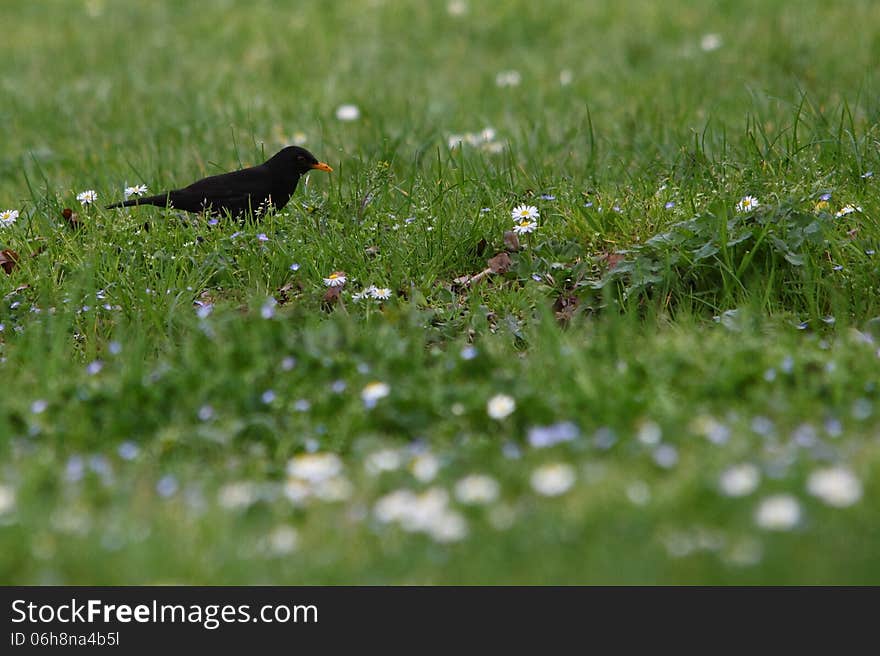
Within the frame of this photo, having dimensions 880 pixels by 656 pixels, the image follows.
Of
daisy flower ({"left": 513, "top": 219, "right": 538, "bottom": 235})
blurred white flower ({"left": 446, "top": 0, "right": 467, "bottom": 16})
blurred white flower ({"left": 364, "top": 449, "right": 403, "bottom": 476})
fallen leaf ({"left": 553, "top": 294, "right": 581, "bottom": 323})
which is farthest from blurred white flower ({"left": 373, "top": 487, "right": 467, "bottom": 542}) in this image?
blurred white flower ({"left": 446, "top": 0, "right": 467, "bottom": 16})

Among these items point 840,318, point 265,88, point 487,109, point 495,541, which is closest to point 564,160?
point 487,109

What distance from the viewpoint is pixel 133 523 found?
2557 mm

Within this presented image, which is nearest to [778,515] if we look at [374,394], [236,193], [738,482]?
[738,482]

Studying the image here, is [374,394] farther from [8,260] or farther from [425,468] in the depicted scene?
[8,260]

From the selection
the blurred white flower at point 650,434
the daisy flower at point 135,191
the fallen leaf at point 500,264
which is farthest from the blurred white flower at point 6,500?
the daisy flower at point 135,191

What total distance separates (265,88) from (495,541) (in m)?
5.66

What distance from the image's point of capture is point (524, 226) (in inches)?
181

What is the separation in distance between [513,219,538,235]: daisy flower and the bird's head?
101 cm

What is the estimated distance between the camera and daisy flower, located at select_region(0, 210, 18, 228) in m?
5.00

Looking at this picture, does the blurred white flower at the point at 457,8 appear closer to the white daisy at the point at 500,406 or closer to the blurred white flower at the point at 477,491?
the white daisy at the point at 500,406

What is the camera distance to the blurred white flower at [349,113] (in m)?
6.50

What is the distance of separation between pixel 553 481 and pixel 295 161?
2919 mm

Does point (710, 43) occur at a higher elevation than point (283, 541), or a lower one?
higher

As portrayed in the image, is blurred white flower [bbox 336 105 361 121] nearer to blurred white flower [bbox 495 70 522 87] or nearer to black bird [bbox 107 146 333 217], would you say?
blurred white flower [bbox 495 70 522 87]
